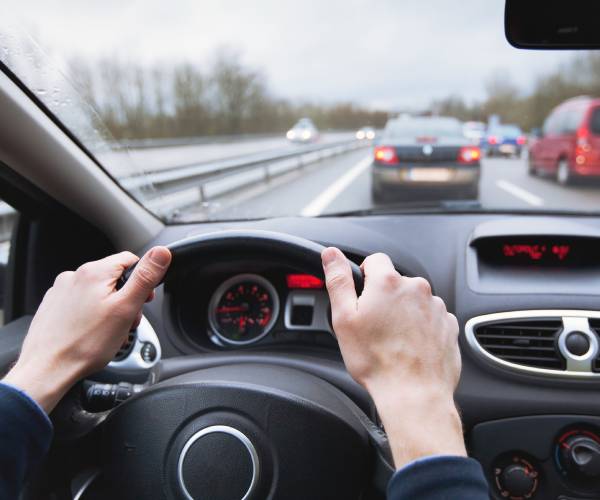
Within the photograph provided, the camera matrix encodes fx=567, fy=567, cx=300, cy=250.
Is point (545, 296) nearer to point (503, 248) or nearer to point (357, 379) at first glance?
point (503, 248)

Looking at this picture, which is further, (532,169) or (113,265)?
(532,169)

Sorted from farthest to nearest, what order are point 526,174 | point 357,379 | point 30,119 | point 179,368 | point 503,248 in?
1. point 526,174
2. point 503,248
3. point 179,368
4. point 30,119
5. point 357,379

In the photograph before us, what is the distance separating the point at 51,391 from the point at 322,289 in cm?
135

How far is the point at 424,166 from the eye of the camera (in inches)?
303

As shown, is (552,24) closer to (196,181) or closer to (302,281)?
(302,281)

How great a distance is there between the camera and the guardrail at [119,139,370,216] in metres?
2.82

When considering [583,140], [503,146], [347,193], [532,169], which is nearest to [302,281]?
[347,193]

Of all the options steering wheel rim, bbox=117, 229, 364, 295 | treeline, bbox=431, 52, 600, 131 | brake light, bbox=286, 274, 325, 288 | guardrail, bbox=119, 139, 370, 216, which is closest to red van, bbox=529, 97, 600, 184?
treeline, bbox=431, 52, 600, 131

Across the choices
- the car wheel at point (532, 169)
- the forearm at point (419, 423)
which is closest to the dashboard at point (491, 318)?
the forearm at point (419, 423)

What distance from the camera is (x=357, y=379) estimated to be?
1148 mm

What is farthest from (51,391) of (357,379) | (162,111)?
(162,111)

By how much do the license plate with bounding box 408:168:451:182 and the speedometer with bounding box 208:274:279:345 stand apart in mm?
5241

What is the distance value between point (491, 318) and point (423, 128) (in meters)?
6.88

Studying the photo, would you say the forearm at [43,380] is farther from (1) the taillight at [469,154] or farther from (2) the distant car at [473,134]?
(2) the distant car at [473,134]
